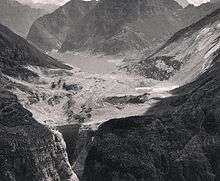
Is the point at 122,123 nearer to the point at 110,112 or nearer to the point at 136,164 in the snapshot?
the point at 136,164

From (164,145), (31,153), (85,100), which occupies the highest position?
(164,145)

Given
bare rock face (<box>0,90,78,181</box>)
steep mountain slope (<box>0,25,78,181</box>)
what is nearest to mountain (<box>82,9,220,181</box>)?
bare rock face (<box>0,90,78,181</box>)

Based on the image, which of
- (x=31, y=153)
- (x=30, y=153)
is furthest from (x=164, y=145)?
(x=30, y=153)

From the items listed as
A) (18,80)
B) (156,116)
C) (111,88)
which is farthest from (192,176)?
(18,80)

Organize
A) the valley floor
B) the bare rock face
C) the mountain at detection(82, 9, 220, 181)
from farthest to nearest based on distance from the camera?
the valley floor → the mountain at detection(82, 9, 220, 181) → the bare rock face

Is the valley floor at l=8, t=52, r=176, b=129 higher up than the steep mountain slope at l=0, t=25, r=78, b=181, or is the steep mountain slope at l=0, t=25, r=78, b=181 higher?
the steep mountain slope at l=0, t=25, r=78, b=181

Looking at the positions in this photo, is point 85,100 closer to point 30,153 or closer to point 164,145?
point 164,145

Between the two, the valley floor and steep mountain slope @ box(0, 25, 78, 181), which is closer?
steep mountain slope @ box(0, 25, 78, 181)

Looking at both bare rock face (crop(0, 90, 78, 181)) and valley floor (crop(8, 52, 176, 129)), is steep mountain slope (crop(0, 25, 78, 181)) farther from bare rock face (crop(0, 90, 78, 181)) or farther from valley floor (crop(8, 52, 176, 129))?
valley floor (crop(8, 52, 176, 129))
